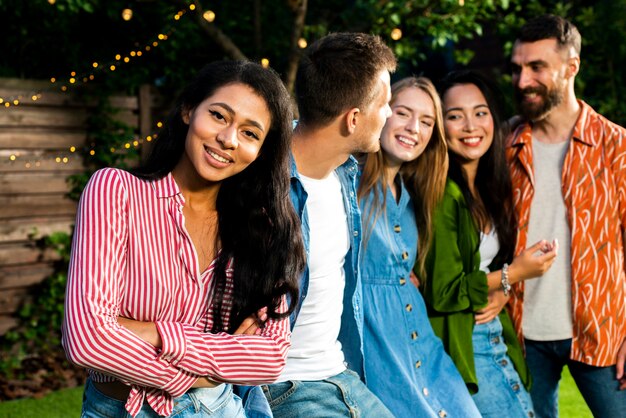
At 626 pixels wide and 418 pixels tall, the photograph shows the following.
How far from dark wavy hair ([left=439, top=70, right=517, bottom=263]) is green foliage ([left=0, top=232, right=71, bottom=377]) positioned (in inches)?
169

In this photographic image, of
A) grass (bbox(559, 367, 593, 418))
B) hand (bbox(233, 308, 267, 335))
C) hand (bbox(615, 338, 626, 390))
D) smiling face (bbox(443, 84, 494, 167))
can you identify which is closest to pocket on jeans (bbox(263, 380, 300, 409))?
hand (bbox(233, 308, 267, 335))

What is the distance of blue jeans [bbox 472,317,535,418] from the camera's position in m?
3.87

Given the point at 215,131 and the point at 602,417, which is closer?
the point at 215,131

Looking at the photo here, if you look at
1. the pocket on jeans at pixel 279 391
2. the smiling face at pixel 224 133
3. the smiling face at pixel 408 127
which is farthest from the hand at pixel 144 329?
the smiling face at pixel 408 127

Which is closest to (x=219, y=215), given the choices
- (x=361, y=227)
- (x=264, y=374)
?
(x=264, y=374)

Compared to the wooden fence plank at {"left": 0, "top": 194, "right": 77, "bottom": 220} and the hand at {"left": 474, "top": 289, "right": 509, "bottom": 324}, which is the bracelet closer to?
the hand at {"left": 474, "top": 289, "right": 509, "bottom": 324}

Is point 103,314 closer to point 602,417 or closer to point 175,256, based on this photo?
point 175,256

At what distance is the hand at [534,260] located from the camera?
3.81m

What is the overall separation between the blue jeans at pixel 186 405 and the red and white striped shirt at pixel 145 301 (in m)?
0.04

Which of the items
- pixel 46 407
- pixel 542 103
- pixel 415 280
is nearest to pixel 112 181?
pixel 415 280

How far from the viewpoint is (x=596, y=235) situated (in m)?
4.09

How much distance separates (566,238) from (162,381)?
2541 mm

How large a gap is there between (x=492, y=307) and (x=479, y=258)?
25cm

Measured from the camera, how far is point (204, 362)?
229 centimetres
